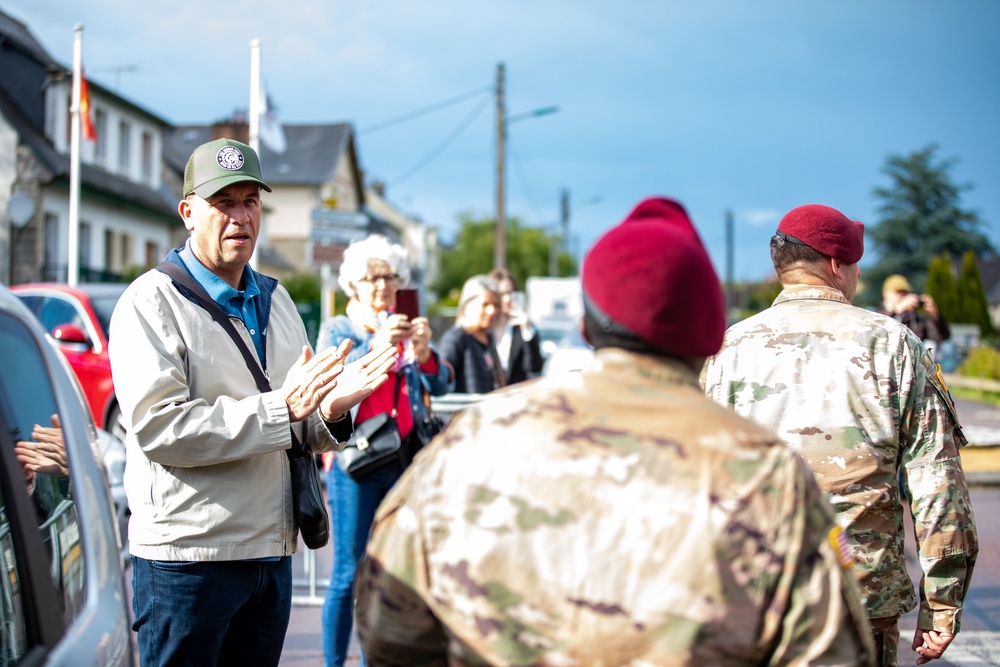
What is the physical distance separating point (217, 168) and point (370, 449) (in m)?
1.83

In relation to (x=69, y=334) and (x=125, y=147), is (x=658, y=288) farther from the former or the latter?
(x=125, y=147)

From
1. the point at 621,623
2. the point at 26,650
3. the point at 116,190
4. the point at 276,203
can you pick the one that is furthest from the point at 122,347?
the point at 276,203

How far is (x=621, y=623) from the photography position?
62.2 inches

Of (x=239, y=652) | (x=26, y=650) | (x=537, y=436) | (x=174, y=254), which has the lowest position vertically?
(x=239, y=652)

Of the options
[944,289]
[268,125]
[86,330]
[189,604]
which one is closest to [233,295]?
[189,604]

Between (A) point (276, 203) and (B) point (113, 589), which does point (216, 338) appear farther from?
(A) point (276, 203)

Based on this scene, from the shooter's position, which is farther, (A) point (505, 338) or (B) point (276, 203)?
(B) point (276, 203)

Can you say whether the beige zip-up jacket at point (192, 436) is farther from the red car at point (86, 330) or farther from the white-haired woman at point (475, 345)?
the red car at point (86, 330)

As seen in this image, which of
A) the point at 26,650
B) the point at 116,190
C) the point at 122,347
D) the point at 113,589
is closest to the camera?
the point at 26,650

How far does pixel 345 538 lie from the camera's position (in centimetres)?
462

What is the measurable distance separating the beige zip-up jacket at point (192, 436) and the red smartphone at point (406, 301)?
173cm

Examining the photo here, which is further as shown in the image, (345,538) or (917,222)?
(917,222)

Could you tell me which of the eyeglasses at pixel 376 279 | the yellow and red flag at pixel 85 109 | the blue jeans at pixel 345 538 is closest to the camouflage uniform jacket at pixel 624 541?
the blue jeans at pixel 345 538

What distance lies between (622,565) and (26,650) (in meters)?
1.17
